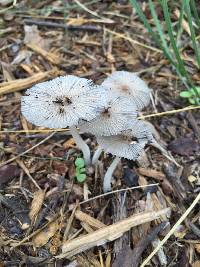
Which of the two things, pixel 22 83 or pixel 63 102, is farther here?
pixel 22 83

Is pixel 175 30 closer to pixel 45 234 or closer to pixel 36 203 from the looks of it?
pixel 36 203

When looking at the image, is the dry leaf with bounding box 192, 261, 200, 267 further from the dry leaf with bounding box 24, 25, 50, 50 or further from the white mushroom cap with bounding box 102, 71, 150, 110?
the dry leaf with bounding box 24, 25, 50, 50

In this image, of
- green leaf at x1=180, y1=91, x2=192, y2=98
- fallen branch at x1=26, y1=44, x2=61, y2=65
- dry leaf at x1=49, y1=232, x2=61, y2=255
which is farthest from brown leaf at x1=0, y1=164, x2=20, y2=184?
green leaf at x1=180, y1=91, x2=192, y2=98

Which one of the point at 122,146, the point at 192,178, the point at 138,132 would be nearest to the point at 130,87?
the point at 138,132

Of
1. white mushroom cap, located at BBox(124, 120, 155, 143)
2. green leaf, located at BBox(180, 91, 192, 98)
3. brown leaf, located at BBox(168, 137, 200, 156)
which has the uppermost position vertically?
white mushroom cap, located at BBox(124, 120, 155, 143)

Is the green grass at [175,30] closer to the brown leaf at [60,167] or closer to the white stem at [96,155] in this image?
the white stem at [96,155]

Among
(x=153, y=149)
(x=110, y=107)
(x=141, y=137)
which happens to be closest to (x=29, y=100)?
(x=110, y=107)

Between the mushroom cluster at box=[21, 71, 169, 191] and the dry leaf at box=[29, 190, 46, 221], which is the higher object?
the mushroom cluster at box=[21, 71, 169, 191]
